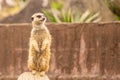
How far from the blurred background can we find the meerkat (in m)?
7.67

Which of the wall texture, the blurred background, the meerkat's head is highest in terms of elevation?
the blurred background

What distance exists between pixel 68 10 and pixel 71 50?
27.9 feet

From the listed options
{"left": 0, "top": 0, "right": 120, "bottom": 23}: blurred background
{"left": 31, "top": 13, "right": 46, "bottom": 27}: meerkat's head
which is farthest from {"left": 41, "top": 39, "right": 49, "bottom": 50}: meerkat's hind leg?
{"left": 0, "top": 0, "right": 120, "bottom": 23}: blurred background

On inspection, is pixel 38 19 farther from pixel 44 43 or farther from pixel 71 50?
pixel 71 50

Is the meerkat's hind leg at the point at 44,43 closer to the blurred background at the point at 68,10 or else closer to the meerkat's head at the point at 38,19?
the meerkat's head at the point at 38,19

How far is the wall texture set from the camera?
9.16m

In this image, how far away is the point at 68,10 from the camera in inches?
693

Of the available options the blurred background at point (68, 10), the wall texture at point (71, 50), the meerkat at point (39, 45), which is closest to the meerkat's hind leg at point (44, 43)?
the meerkat at point (39, 45)

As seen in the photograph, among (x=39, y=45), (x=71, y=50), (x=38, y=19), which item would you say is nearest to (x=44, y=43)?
(x=39, y=45)

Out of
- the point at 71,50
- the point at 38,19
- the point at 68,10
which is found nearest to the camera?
the point at 38,19

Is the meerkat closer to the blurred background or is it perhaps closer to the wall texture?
the wall texture

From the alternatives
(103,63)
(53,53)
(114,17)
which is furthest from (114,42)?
(114,17)

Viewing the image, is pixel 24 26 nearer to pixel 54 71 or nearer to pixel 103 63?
pixel 54 71

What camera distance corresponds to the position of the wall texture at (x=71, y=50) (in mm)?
A: 9156
